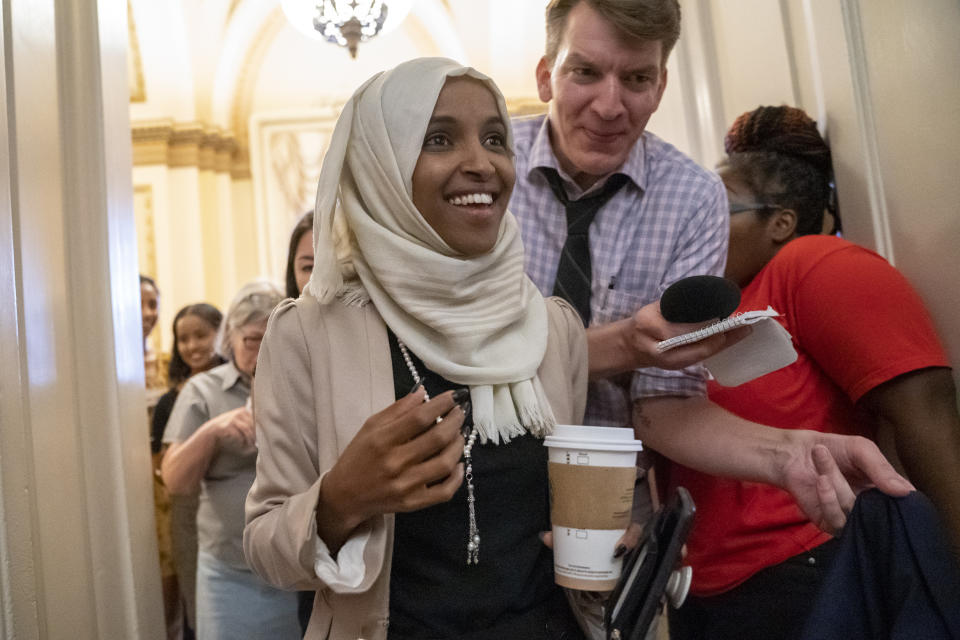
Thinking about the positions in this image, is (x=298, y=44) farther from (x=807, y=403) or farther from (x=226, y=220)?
(x=807, y=403)

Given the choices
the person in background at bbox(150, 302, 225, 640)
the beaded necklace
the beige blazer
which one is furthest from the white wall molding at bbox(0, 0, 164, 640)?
the person in background at bbox(150, 302, 225, 640)

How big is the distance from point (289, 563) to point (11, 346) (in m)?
0.70

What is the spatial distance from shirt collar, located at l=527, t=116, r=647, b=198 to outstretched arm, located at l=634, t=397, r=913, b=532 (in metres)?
0.54

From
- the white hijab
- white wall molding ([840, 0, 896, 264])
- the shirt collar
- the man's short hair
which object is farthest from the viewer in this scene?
white wall molding ([840, 0, 896, 264])

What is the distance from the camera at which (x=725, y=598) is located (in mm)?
1961

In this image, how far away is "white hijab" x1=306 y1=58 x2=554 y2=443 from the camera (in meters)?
1.47

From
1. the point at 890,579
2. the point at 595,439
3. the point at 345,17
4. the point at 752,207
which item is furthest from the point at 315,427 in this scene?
the point at 345,17

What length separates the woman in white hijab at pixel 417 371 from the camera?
4.61 ft

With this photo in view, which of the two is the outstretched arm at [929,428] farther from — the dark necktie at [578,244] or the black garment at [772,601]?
the dark necktie at [578,244]

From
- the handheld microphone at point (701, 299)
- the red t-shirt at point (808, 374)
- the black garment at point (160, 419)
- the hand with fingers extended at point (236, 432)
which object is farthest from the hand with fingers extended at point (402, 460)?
the black garment at point (160, 419)

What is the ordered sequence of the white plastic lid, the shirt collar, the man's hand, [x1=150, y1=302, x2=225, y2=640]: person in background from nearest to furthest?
the white plastic lid, the man's hand, the shirt collar, [x1=150, y1=302, x2=225, y2=640]: person in background

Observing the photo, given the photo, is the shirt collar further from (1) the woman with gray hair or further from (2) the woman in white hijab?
(1) the woman with gray hair

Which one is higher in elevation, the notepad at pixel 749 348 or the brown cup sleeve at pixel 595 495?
the notepad at pixel 749 348

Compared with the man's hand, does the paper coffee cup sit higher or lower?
lower
